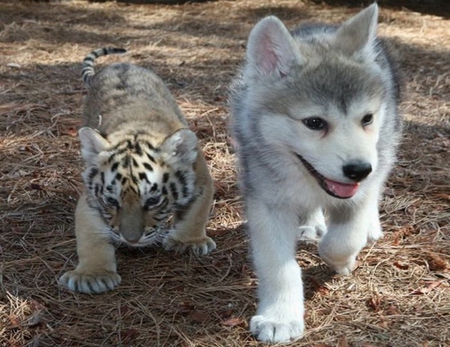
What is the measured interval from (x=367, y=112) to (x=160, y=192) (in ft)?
4.35

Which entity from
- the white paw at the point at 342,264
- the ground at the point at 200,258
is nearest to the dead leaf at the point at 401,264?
the ground at the point at 200,258

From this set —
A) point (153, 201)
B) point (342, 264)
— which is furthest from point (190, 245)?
point (342, 264)

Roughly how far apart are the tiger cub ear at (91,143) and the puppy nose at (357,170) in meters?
1.61

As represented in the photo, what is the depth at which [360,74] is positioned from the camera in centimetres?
385

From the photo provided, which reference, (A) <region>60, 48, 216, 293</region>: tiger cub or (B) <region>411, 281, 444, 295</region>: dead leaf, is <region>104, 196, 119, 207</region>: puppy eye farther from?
(B) <region>411, 281, 444, 295</region>: dead leaf

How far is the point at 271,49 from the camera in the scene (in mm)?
4012

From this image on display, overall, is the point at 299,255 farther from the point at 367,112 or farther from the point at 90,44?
the point at 90,44

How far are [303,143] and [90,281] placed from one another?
1.48 meters

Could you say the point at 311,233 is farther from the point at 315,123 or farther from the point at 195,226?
the point at 315,123

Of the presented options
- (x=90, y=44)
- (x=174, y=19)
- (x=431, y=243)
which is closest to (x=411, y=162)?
(x=431, y=243)

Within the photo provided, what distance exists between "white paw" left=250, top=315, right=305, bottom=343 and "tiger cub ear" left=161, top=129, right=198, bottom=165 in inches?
46.1

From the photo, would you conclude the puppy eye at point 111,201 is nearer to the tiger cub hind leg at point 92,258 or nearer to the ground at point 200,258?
the tiger cub hind leg at point 92,258

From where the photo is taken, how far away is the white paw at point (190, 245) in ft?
15.9

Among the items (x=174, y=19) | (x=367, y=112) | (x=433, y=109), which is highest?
(x=367, y=112)
